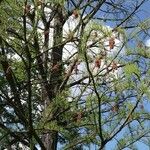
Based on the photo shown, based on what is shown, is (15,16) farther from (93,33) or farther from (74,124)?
(74,124)

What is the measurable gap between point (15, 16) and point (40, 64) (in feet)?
6.19

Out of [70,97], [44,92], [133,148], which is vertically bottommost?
[133,148]

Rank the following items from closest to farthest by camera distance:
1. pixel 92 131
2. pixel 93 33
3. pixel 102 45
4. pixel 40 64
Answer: pixel 93 33 → pixel 102 45 → pixel 92 131 → pixel 40 64

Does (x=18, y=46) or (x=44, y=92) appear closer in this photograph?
(x=18, y=46)

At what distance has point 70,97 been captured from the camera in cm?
788

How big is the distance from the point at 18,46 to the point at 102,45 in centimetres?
131

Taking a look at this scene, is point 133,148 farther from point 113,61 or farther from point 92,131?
point 113,61

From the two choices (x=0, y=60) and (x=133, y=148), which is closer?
(x=0, y=60)

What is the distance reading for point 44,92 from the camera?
886 cm

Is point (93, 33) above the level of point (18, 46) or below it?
below

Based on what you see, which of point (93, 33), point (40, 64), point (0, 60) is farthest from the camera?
point (40, 64)

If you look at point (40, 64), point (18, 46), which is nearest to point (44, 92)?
point (40, 64)

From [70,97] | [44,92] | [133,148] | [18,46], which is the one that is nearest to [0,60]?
[18,46]

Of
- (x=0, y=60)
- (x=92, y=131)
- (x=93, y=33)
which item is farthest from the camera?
(x=92, y=131)
